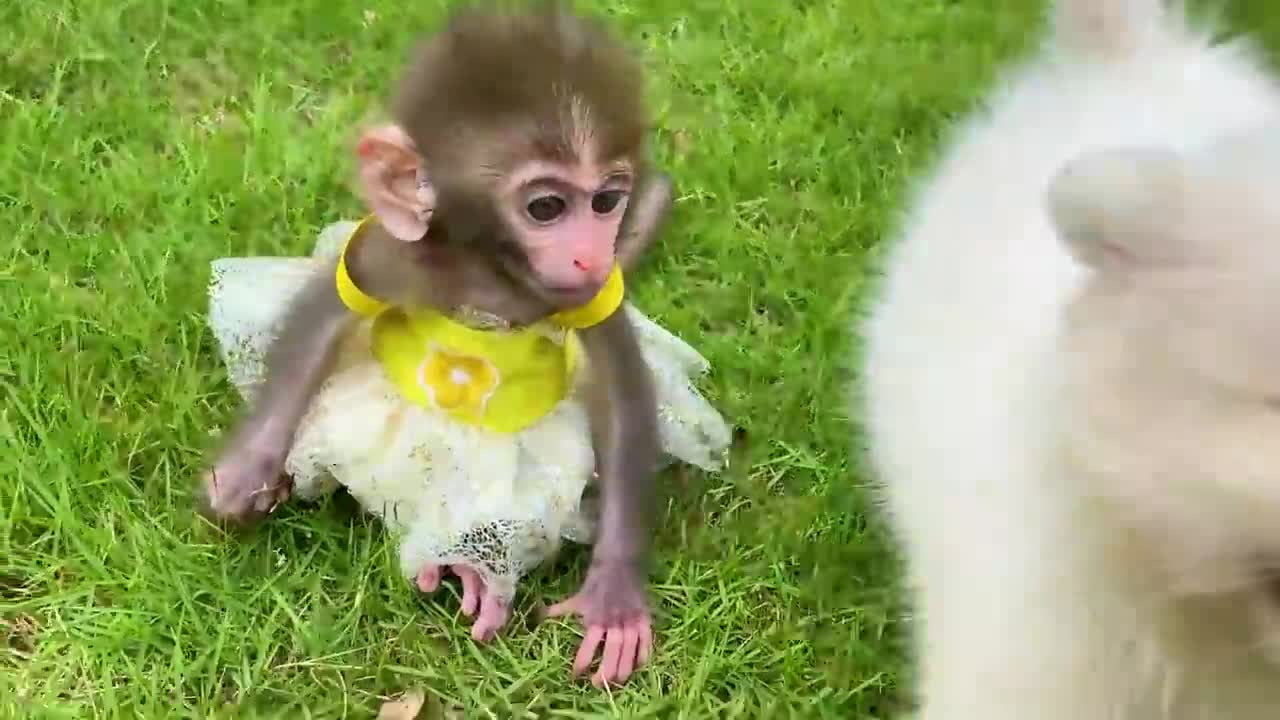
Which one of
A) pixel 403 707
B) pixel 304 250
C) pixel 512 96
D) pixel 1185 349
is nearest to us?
pixel 1185 349

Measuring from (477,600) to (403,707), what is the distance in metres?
0.13

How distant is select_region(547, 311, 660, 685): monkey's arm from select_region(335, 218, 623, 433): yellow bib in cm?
5

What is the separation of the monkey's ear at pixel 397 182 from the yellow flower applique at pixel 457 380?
0.16 m

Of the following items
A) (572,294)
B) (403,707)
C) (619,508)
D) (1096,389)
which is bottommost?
(403,707)

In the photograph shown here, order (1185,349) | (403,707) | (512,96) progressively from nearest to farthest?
(1185,349), (512,96), (403,707)

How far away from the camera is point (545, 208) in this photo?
1261 mm

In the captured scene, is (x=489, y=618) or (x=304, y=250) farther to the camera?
(x=304, y=250)

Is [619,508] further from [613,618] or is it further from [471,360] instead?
[471,360]

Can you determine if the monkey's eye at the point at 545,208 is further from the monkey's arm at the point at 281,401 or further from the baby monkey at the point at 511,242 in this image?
the monkey's arm at the point at 281,401

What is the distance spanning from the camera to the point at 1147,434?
69 centimetres

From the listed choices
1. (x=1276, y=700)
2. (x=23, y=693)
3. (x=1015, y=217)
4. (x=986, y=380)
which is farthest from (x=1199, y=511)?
(x=23, y=693)

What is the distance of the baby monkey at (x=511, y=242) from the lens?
1244mm

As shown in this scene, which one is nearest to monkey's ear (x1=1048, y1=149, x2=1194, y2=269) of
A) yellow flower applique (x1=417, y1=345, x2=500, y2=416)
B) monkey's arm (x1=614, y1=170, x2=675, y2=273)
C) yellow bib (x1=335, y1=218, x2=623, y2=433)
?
yellow bib (x1=335, y1=218, x2=623, y2=433)

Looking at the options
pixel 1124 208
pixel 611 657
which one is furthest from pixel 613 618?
pixel 1124 208
